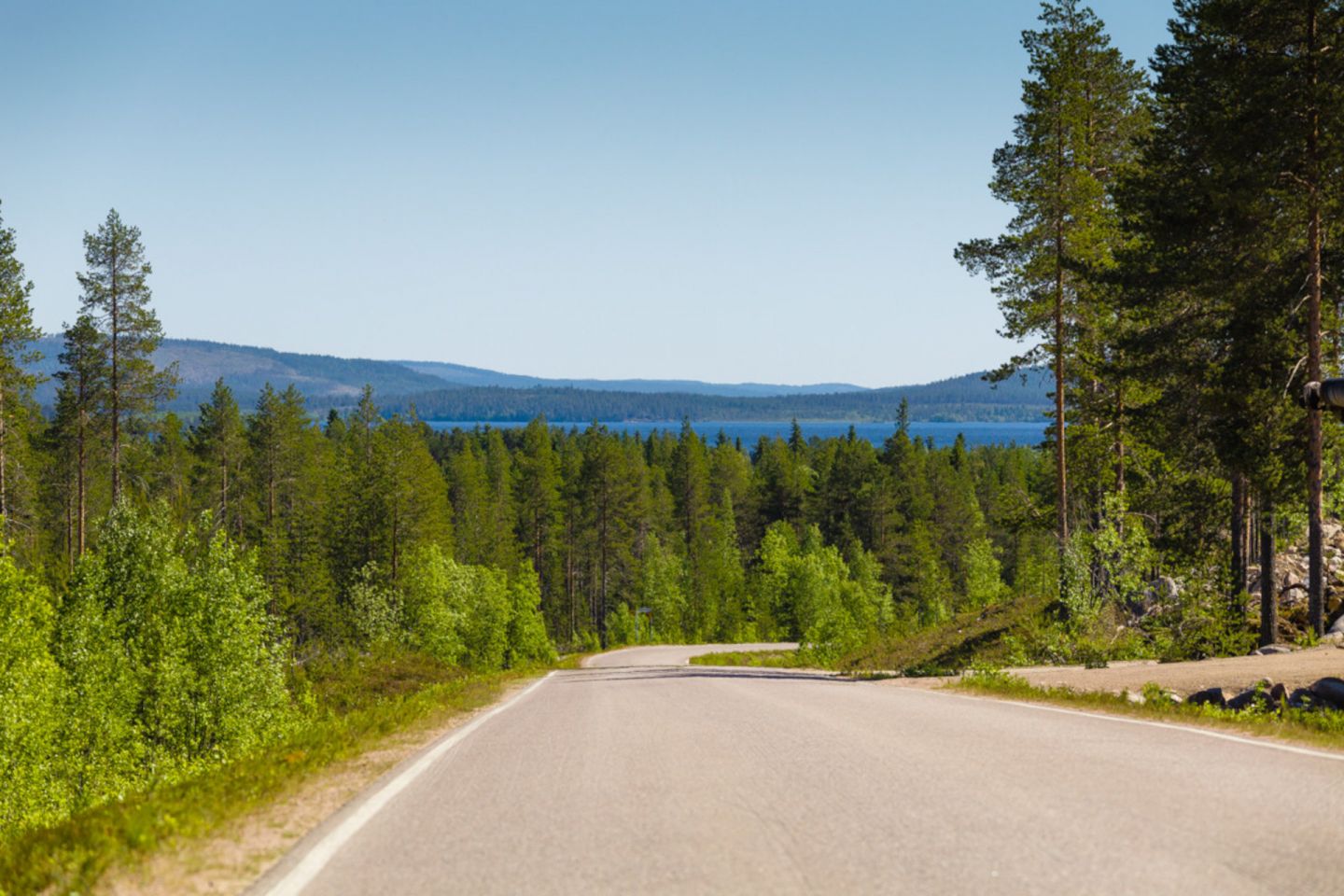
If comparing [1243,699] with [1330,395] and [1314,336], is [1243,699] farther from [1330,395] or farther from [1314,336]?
[1314,336]

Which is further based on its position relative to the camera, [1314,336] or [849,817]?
[1314,336]

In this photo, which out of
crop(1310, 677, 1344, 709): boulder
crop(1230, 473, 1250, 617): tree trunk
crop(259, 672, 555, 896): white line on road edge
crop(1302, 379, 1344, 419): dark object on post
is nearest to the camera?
crop(259, 672, 555, 896): white line on road edge

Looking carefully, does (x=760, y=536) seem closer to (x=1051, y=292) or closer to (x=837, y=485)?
(x=837, y=485)

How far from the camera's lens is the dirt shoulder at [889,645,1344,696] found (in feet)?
50.3

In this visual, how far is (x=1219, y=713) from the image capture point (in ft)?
39.5

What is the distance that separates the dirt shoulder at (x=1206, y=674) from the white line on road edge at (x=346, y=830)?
10.7 m

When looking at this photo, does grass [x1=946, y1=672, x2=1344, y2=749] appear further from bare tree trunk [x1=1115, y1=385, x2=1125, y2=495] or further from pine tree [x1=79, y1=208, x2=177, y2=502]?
pine tree [x1=79, y1=208, x2=177, y2=502]

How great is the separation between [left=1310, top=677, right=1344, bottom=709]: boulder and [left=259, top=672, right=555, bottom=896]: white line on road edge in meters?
10.8

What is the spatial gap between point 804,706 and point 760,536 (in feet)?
325

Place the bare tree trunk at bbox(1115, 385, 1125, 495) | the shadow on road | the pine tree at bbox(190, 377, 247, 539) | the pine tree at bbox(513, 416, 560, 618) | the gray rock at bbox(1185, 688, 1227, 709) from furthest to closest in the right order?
the pine tree at bbox(513, 416, 560, 618) → the pine tree at bbox(190, 377, 247, 539) → the bare tree trunk at bbox(1115, 385, 1125, 495) → the shadow on road → the gray rock at bbox(1185, 688, 1227, 709)

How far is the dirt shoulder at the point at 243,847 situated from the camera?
5461 mm

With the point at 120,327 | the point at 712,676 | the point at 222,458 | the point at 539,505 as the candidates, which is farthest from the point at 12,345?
the point at 539,505

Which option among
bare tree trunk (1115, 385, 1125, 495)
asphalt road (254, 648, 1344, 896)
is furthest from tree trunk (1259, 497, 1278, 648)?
asphalt road (254, 648, 1344, 896)

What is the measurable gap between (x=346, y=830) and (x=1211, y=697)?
40.3 feet
